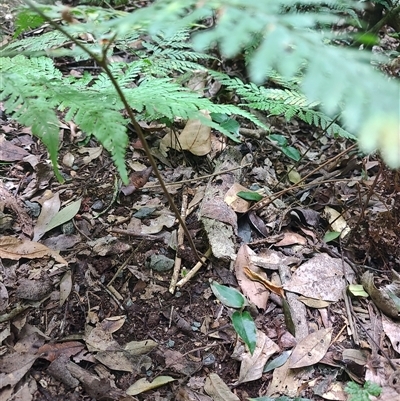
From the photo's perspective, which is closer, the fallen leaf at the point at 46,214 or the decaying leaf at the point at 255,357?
the decaying leaf at the point at 255,357

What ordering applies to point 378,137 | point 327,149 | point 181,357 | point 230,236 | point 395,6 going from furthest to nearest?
1. point 327,149
2. point 395,6
3. point 230,236
4. point 181,357
5. point 378,137

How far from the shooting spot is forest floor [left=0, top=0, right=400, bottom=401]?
4.97 ft

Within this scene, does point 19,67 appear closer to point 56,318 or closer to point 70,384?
point 56,318

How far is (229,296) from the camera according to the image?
165 centimetres

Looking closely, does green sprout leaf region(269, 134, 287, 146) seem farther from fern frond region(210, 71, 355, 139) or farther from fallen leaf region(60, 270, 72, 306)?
fallen leaf region(60, 270, 72, 306)

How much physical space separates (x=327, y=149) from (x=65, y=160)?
1.41 m

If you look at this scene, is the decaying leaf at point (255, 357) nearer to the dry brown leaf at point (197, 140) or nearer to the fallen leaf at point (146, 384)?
the fallen leaf at point (146, 384)

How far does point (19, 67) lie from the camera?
1.53 meters

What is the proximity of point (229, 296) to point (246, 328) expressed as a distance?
14 centimetres

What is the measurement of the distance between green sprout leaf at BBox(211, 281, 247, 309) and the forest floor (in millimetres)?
42

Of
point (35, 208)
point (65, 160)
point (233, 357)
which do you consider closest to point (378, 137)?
point (233, 357)

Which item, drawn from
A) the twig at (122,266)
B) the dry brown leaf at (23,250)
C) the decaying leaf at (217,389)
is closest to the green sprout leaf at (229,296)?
the decaying leaf at (217,389)

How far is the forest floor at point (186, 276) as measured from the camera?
1.51 metres

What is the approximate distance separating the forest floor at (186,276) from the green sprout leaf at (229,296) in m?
0.04
